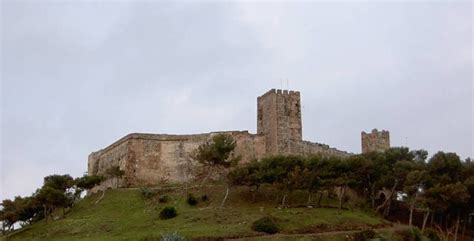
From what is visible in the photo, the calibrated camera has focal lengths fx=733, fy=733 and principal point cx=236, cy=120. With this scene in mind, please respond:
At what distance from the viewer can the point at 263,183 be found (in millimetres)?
52438

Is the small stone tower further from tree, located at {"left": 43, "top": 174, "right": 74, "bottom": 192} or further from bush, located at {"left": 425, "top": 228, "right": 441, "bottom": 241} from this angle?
tree, located at {"left": 43, "top": 174, "right": 74, "bottom": 192}

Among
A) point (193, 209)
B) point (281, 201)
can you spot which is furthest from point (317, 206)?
point (193, 209)

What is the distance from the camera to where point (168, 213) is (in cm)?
4794

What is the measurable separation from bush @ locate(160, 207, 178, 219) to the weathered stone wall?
13229mm

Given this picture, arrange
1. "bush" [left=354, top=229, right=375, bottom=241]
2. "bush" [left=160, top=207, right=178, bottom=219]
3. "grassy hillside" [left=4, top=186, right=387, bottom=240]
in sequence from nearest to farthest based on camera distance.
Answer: "bush" [left=354, top=229, right=375, bottom=241] → "grassy hillside" [left=4, top=186, right=387, bottom=240] → "bush" [left=160, top=207, right=178, bottom=219]

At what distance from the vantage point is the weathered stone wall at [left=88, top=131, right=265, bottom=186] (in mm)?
61719

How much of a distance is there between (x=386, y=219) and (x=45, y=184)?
1017 inches

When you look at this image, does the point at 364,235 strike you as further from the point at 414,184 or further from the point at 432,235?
the point at 414,184

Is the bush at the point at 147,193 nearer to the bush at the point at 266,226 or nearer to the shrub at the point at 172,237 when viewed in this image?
the bush at the point at 266,226

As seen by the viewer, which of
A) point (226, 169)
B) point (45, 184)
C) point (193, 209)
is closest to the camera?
point (193, 209)

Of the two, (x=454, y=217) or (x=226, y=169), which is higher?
(x=226, y=169)

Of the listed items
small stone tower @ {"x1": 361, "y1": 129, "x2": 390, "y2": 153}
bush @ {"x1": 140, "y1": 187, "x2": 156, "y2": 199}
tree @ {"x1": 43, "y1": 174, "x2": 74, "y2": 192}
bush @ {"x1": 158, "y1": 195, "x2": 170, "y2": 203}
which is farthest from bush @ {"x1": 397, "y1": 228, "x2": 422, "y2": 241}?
tree @ {"x1": 43, "y1": 174, "x2": 74, "y2": 192}

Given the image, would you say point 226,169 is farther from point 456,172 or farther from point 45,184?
point 456,172

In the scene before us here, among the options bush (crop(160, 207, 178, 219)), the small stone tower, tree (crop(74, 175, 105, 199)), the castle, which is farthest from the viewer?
the small stone tower
